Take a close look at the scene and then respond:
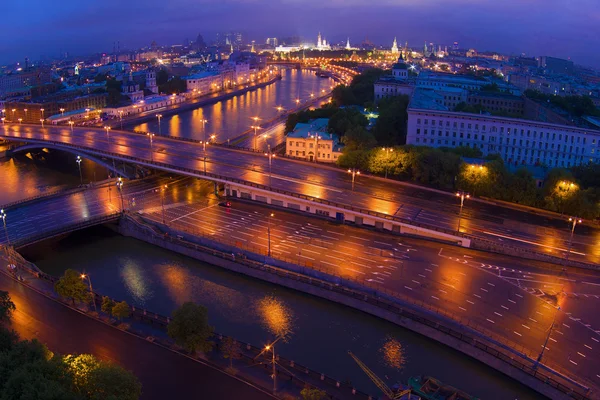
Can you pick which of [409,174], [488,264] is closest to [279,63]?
[409,174]

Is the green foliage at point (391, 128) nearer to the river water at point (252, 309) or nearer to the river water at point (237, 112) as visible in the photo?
the river water at point (237, 112)

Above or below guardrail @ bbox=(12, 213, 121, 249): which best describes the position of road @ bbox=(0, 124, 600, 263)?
above

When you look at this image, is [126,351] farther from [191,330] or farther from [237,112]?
[237,112]

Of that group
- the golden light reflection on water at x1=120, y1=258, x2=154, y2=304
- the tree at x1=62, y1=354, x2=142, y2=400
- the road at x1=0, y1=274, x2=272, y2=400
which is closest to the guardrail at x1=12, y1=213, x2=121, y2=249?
the golden light reflection on water at x1=120, y1=258, x2=154, y2=304

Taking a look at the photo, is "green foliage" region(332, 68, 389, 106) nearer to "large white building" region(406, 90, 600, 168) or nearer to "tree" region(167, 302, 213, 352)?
"large white building" region(406, 90, 600, 168)

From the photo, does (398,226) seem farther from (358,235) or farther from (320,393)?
(320,393)

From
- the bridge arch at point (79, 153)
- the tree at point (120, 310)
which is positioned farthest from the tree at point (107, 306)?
the bridge arch at point (79, 153)
